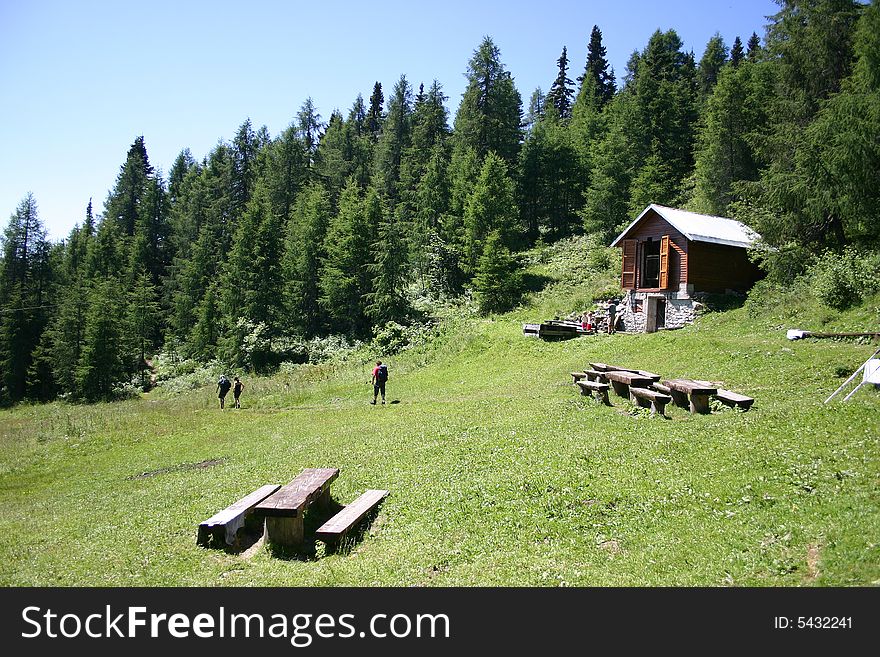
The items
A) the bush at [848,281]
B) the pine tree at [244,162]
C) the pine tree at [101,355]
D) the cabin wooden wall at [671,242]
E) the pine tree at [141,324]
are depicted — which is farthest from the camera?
the pine tree at [244,162]

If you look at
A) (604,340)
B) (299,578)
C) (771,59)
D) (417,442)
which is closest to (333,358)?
(604,340)

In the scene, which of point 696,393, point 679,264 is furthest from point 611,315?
point 696,393

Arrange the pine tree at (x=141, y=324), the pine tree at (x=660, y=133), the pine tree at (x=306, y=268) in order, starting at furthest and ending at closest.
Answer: the pine tree at (x=141, y=324) → the pine tree at (x=306, y=268) → the pine tree at (x=660, y=133)

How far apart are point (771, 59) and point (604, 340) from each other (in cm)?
1669

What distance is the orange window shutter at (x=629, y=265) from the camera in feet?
102

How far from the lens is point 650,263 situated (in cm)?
3288

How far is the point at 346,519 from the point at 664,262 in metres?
26.2

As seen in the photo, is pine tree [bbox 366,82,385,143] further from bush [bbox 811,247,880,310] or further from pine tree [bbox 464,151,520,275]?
bush [bbox 811,247,880,310]

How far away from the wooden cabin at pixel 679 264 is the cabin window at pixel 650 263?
69 millimetres

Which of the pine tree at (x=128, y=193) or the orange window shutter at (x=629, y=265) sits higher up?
the pine tree at (x=128, y=193)

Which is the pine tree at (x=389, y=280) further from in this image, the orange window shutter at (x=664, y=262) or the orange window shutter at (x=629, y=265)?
the orange window shutter at (x=664, y=262)

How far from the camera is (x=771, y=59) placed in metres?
26.8

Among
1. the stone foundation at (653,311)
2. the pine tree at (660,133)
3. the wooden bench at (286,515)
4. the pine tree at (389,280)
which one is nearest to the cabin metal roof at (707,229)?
the stone foundation at (653,311)

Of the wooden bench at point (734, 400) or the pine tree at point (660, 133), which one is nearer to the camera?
the wooden bench at point (734, 400)
